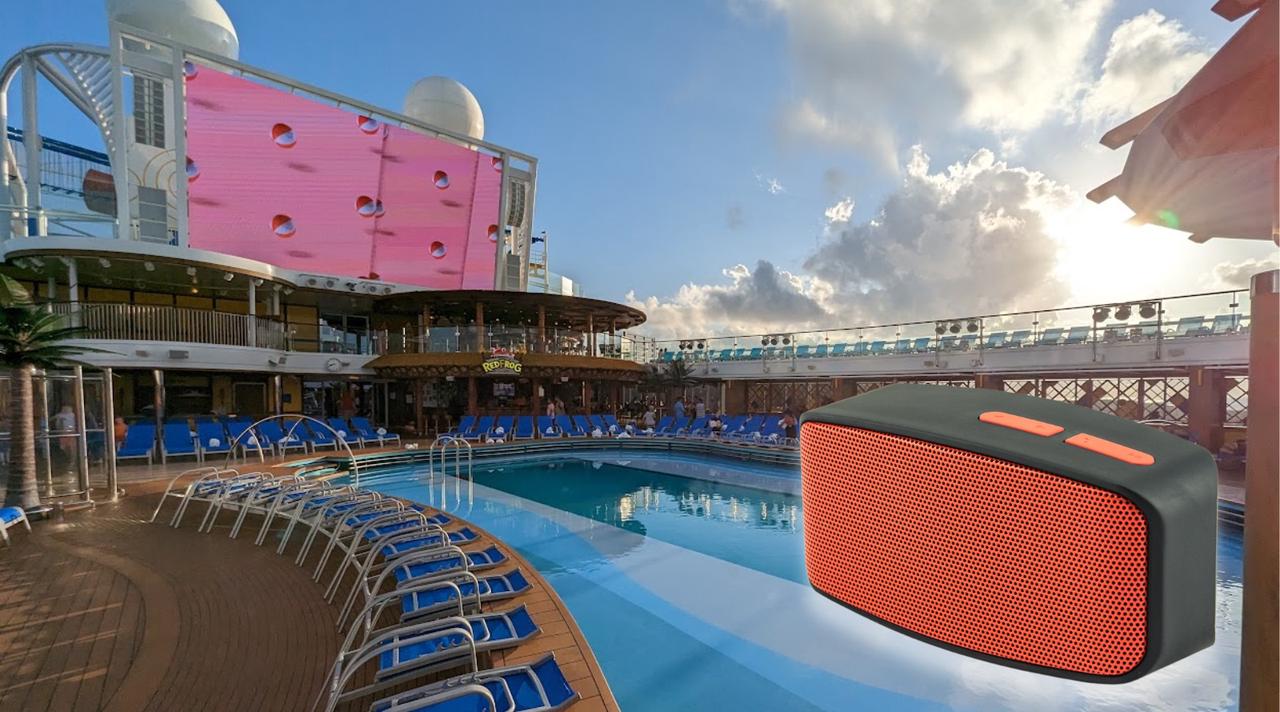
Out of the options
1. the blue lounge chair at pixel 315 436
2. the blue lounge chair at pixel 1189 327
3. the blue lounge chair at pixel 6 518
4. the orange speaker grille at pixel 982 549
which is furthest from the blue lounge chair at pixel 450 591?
the blue lounge chair at pixel 1189 327

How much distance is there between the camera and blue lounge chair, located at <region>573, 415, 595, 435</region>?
18.3 m

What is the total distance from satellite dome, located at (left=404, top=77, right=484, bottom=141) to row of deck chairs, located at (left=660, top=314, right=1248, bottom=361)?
52.8 ft

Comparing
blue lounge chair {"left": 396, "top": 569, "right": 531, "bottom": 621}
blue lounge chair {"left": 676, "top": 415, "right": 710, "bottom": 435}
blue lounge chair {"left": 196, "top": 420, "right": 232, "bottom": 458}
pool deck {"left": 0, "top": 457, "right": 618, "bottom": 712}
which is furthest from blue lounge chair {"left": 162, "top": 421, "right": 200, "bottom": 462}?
blue lounge chair {"left": 676, "top": 415, "right": 710, "bottom": 435}

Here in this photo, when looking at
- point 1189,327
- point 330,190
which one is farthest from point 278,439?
point 1189,327

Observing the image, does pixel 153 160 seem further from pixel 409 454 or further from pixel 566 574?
pixel 566 574

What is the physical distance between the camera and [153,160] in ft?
61.6

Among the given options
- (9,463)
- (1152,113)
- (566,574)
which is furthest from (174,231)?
(1152,113)

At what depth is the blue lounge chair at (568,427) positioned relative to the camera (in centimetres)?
1814

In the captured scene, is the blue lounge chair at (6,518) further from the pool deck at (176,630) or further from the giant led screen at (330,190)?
the giant led screen at (330,190)

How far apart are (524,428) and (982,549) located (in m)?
18.1

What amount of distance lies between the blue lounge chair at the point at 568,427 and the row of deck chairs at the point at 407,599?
33.0ft

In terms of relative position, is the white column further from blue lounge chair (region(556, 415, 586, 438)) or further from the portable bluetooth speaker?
the portable bluetooth speaker

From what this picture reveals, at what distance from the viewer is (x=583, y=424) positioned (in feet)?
60.9

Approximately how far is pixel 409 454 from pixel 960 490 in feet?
50.8
